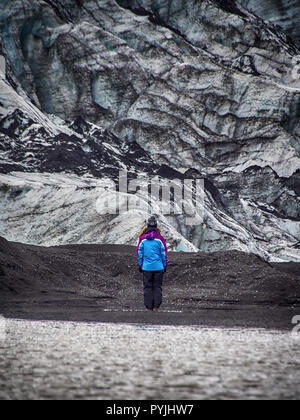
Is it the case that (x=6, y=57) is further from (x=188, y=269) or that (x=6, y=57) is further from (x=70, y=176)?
(x=188, y=269)

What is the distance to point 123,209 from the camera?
2756cm

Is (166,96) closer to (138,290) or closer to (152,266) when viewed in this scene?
(138,290)

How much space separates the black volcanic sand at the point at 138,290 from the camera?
8453mm

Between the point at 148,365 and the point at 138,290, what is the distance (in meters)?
11.9

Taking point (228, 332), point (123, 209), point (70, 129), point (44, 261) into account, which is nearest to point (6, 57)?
point (70, 129)

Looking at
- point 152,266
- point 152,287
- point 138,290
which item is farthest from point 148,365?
point 138,290

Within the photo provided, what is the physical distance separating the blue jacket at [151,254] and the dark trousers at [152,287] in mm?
103

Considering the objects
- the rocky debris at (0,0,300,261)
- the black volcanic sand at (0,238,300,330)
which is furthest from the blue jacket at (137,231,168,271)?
the rocky debris at (0,0,300,261)

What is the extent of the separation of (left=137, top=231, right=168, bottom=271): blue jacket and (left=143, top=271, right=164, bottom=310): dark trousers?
0.10m

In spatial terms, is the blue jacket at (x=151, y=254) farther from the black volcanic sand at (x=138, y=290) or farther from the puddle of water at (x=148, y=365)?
the puddle of water at (x=148, y=365)

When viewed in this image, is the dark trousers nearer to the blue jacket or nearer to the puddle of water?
the blue jacket

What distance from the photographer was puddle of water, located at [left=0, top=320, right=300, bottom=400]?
114 inches

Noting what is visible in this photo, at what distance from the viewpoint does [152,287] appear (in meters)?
9.31

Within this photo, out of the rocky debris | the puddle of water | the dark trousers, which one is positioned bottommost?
the puddle of water
